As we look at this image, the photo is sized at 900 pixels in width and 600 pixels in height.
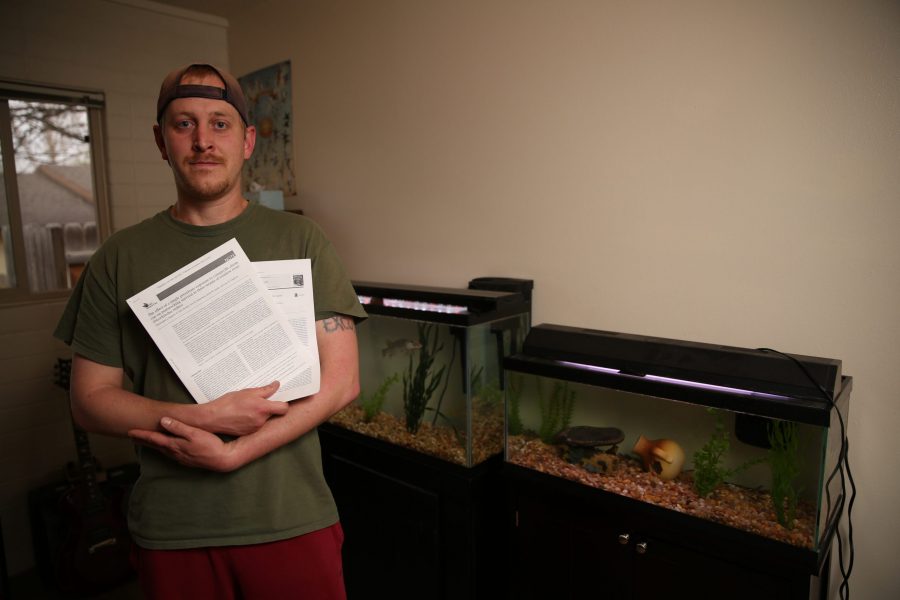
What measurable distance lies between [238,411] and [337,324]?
0.90 ft

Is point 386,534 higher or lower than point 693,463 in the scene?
lower

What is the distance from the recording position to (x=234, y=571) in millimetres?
1225

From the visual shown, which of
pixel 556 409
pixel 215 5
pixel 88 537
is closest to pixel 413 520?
pixel 556 409

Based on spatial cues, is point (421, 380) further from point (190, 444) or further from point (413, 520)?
point (190, 444)

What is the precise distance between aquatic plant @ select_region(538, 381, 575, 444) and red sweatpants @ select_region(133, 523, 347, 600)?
805 mm

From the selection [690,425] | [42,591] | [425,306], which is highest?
[425,306]

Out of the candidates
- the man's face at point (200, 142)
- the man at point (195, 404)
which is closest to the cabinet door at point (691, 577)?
the man at point (195, 404)

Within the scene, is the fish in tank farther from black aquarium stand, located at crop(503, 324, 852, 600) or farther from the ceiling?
the ceiling

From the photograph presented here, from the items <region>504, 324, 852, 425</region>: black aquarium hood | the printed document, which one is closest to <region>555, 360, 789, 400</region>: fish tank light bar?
<region>504, 324, 852, 425</region>: black aquarium hood

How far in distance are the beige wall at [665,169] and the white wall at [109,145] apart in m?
1.25

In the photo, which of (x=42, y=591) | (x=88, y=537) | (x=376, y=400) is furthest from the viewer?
(x=42, y=591)

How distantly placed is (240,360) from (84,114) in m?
2.56

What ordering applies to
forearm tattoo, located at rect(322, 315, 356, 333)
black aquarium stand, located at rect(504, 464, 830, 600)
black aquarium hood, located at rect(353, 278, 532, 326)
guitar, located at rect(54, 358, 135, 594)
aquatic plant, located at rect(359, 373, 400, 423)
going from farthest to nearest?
guitar, located at rect(54, 358, 135, 594)
aquatic plant, located at rect(359, 373, 400, 423)
black aquarium hood, located at rect(353, 278, 532, 326)
black aquarium stand, located at rect(504, 464, 830, 600)
forearm tattoo, located at rect(322, 315, 356, 333)

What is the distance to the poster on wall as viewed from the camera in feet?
10.1
